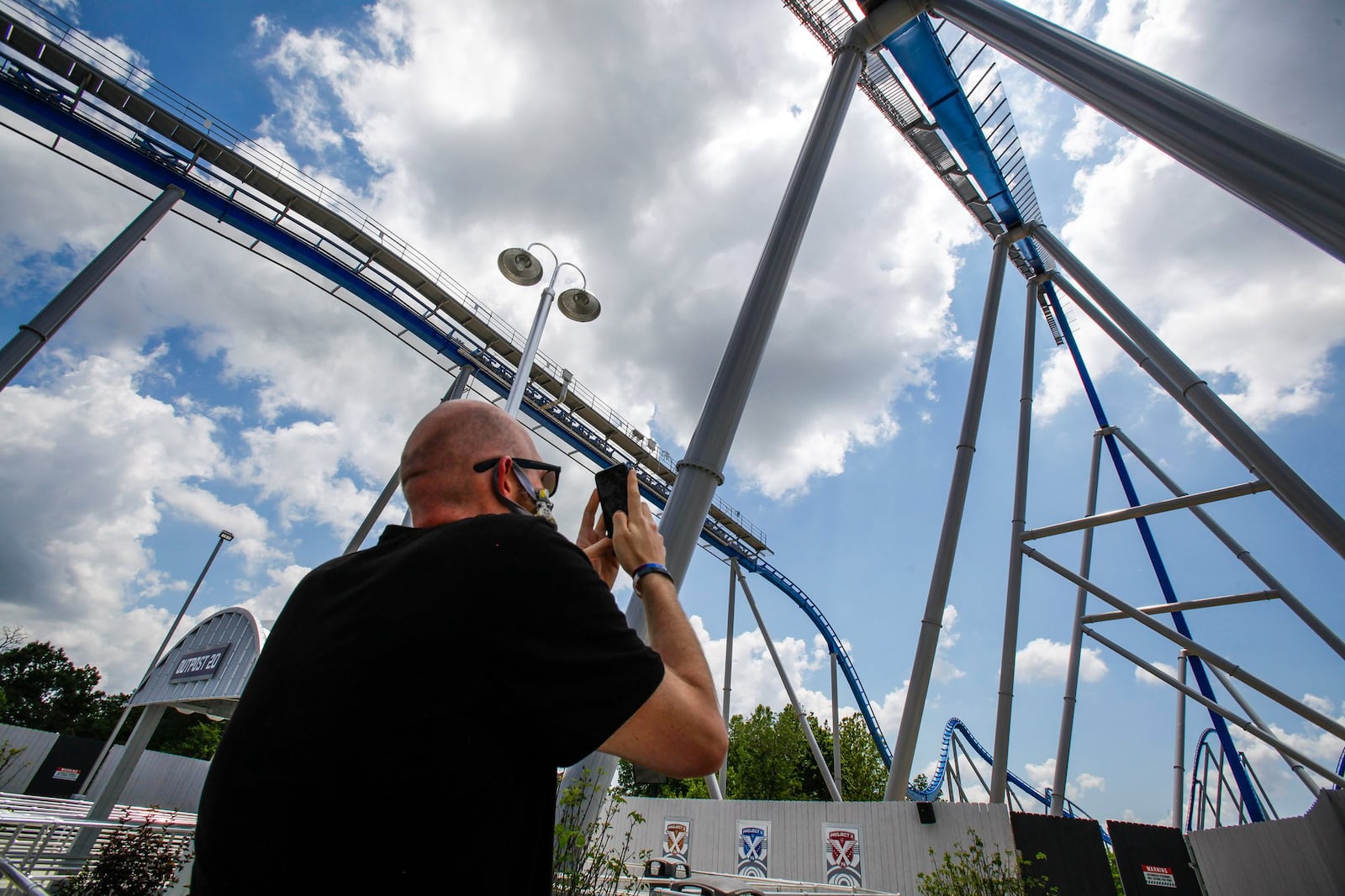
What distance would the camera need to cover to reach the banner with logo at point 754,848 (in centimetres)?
1186

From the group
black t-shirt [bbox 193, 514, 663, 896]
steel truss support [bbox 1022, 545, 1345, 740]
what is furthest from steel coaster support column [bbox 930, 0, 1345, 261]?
steel truss support [bbox 1022, 545, 1345, 740]

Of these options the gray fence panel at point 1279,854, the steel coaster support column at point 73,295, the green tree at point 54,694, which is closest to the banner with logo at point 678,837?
the gray fence panel at point 1279,854

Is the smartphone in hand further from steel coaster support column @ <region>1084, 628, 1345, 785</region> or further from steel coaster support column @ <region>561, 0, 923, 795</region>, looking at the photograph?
steel coaster support column @ <region>1084, 628, 1345, 785</region>

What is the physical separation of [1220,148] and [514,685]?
3.25 metres

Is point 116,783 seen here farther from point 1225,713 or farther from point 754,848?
point 1225,713

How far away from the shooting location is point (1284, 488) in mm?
5219

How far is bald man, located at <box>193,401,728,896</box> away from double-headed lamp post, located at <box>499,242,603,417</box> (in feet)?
27.9

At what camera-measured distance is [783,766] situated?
26.2 metres

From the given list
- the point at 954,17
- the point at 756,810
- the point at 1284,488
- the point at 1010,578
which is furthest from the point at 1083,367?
the point at 756,810

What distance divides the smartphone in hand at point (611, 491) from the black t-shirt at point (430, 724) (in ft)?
1.57

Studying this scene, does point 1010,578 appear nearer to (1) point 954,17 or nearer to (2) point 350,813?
(1) point 954,17

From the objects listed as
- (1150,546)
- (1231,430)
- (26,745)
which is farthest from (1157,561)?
(26,745)

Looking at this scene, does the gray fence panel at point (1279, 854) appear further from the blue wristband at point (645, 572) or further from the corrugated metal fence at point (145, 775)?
the corrugated metal fence at point (145, 775)

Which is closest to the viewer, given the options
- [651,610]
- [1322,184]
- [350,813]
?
[350,813]
